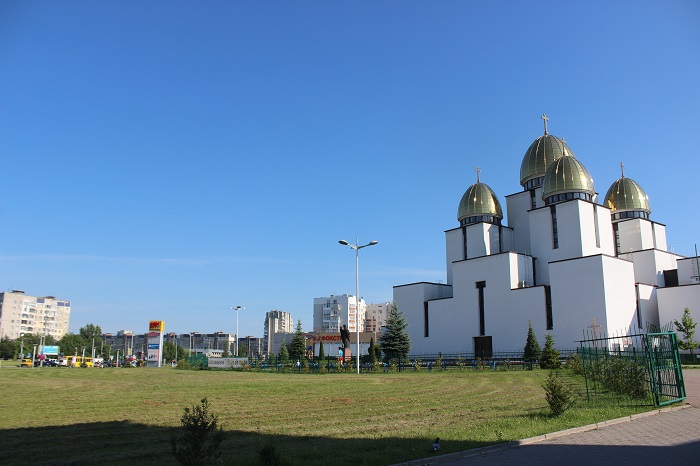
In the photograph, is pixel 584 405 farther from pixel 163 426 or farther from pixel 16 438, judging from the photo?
pixel 16 438

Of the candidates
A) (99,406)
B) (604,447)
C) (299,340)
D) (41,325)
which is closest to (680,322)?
(299,340)

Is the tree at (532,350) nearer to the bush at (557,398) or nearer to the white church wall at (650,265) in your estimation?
the white church wall at (650,265)

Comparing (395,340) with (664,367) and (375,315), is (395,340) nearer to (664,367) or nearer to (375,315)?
(664,367)

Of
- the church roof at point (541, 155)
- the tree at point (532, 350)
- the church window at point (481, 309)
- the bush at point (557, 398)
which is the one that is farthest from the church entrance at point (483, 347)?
the bush at point (557, 398)

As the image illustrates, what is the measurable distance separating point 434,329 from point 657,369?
4217 centimetres

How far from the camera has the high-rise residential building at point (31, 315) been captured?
395 ft

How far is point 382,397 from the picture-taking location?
1694 centimetres

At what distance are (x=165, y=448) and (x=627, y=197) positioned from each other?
191 ft

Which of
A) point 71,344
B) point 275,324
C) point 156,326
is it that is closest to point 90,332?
point 71,344

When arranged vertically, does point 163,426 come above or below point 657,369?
below

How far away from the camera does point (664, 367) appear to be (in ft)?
44.2

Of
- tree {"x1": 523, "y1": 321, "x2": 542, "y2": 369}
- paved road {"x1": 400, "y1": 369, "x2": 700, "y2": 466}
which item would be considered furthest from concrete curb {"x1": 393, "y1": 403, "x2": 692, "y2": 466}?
tree {"x1": 523, "y1": 321, "x2": 542, "y2": 369}

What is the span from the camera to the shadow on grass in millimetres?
7676

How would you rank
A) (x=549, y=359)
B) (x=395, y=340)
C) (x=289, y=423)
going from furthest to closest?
(x=395, y=340), (x=549, y=359), (x=289, y=423)
